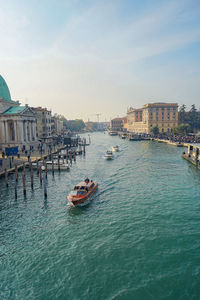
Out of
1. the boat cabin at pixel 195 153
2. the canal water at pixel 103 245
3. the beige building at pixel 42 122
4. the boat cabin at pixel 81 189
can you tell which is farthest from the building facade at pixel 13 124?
the boat cabin at pixel 195 153

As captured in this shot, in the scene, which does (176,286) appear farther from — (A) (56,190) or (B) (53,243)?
(A) (56,190)

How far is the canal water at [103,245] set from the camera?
1384cm

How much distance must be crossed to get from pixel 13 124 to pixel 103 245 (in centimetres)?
6462

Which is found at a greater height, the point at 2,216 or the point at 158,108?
the point at 158,108

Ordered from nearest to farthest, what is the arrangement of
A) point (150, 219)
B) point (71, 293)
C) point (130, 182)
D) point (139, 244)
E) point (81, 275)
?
1. point (71, 293)
2. point (81, 275)
3. point (139, 244)
4. point (150, 219)
5. point (130, 182)

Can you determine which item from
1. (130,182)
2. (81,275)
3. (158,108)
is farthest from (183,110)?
(81,275)

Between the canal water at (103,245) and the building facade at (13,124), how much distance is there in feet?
140

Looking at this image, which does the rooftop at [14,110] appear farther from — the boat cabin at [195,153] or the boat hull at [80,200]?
the boat cabin at [195,153]

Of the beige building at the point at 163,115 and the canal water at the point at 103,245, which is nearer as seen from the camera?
the canal water at the point at 103,245

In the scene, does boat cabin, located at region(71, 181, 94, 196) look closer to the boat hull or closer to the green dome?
the boat hull

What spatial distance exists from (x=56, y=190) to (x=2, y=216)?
10590mm

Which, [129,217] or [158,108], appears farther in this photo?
[158,108]

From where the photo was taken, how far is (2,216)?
24.2m

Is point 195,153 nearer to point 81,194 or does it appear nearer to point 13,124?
point 81,194
